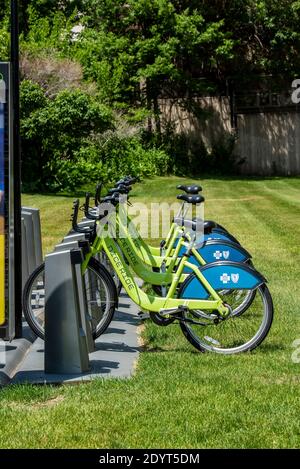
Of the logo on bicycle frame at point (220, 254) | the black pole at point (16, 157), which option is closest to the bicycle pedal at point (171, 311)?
the logo on bicycle frame at point (220, 254)

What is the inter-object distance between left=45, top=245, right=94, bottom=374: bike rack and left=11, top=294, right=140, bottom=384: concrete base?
0.10 metres

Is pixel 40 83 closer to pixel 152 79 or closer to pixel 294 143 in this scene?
pixel 152 79

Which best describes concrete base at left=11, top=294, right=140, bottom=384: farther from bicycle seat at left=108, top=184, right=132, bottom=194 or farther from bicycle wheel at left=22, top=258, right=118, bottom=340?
bicycle seat at left=108, top=184, right=132, bottom=194

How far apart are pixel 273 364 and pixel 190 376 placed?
648mm

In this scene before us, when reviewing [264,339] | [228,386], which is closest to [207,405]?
[228,386]

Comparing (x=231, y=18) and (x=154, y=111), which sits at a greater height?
(x=231, y=18)

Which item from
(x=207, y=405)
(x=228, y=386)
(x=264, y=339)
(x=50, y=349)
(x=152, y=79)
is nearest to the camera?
(x=207, y=405)

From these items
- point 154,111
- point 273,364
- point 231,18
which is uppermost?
point 231,18

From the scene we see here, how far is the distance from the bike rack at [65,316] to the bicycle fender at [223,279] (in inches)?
33.9

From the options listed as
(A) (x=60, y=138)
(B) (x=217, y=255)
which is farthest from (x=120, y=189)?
(A) (x=60, y=138)

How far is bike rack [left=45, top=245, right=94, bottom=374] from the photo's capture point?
5996 mm

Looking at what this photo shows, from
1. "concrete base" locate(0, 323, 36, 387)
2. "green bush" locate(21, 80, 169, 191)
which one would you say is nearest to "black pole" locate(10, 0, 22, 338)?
"concrete base" locate(0, 323, 36, 387)

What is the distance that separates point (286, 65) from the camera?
31.5 metres

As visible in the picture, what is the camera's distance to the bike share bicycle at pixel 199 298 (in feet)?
21.4
